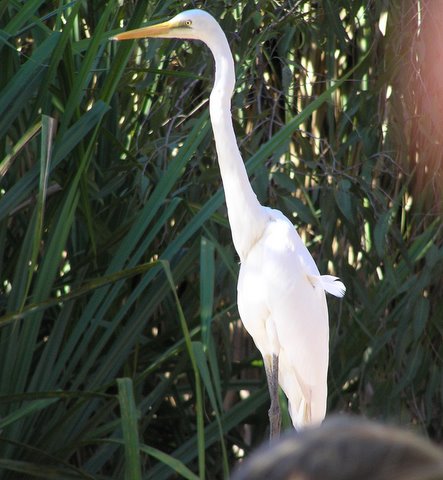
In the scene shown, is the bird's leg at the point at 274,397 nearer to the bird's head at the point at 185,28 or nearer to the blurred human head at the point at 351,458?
the bird's head at the point at 185,28

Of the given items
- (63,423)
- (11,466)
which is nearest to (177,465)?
(11,466)

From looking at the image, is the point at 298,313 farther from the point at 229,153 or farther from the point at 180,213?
the point at 180,213

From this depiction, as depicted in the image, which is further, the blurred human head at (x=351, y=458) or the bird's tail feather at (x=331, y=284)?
the bird's tail feather at (x=331, y=284)

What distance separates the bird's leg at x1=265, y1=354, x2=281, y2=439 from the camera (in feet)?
5.41

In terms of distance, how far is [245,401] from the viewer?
6.69 feet

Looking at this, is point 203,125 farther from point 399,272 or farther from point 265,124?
point 399,272

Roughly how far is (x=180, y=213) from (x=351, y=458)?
1871mm

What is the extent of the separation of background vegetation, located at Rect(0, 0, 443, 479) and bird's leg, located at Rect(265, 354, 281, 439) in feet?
0.36

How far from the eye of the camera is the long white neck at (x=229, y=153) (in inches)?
59.1

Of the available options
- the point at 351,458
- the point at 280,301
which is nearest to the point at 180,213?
the point at 280,301

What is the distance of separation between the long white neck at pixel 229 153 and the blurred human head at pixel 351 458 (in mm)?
1284

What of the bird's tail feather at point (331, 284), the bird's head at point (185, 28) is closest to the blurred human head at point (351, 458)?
the bird's tail feather at point (331, 284)

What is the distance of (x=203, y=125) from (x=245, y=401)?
64 cm

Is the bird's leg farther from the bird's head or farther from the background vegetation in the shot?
the bird's head
